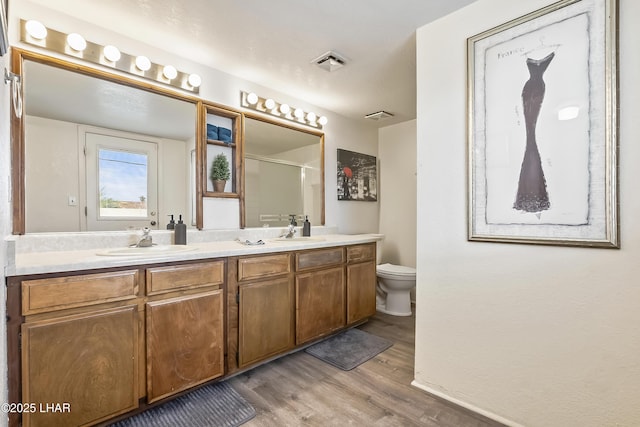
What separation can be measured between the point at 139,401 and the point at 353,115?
3.12 metres

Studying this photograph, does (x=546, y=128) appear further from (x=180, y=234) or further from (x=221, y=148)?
(x=180, y=234)

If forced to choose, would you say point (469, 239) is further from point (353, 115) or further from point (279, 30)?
point (353, 115)

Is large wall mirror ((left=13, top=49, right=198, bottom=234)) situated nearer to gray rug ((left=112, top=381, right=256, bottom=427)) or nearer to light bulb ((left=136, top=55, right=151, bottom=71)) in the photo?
light bulb ((left=136, top=55, right=151, bottom=71))

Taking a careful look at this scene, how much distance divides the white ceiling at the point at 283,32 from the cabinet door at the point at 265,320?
1.65 meters

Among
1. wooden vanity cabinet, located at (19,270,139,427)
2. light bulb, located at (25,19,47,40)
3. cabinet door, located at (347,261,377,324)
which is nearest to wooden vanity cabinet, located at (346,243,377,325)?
cabinet door, located at (347,261,377,324)

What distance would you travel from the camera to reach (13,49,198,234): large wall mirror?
1577 mm

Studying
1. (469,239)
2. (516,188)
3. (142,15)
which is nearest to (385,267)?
(469,239)

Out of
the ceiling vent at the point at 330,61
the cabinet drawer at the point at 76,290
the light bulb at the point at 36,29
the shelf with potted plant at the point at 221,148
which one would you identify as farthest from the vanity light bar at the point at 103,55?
the cabinet drawer at the point at 76,290

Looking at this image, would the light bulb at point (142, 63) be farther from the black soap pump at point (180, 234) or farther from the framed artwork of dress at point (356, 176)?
the framed artwork of dress at point (356, 176)

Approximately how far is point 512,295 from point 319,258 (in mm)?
1335

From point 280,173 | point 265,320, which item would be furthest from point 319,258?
point 280,173

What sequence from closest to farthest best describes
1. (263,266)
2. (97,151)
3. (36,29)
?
(36,29) → (97,151) → (263,266)

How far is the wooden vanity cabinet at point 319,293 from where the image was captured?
2227mm

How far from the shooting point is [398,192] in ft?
12.0
